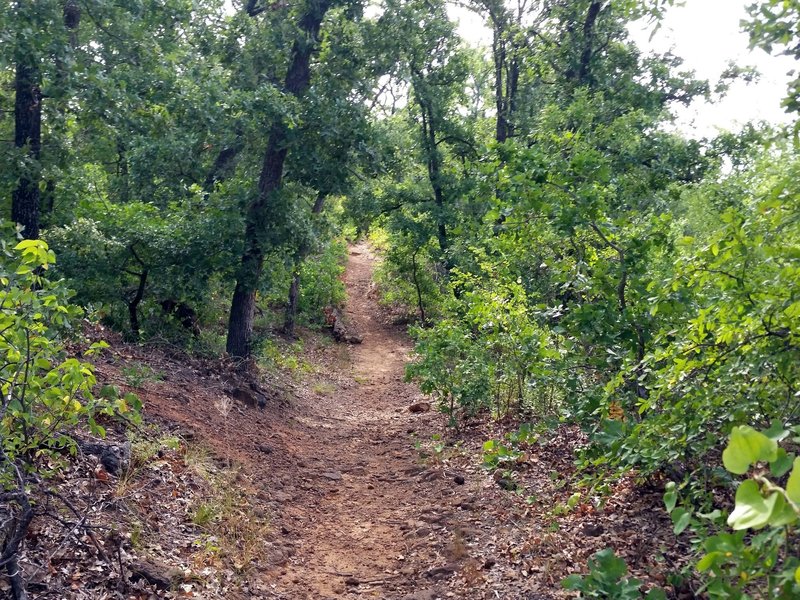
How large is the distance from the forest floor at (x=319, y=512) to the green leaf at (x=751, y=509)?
9.64 feet

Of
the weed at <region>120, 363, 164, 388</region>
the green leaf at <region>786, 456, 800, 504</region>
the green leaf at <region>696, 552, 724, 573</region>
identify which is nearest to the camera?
the green leaf at <region>786, 456, 800, 504</region>

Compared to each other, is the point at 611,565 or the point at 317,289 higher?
the point at 611,565

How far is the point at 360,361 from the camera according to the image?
60.0 feet

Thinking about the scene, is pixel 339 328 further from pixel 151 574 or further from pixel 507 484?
pixel 151 574

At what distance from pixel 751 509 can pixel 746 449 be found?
17 cm

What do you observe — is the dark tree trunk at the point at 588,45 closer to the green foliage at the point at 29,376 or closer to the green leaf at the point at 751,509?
the green foliage at the point at 29,376

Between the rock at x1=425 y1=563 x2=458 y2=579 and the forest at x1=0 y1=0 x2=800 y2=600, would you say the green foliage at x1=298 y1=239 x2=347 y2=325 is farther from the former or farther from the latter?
the rock at x1=425 y1=563 x2=458 y2=579

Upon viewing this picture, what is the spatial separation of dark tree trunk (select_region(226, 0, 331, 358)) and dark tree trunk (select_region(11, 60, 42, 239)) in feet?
10.2

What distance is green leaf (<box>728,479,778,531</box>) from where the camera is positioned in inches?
59.2

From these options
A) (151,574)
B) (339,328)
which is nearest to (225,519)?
(151,574)

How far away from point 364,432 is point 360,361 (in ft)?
23.6

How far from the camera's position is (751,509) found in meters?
1.55

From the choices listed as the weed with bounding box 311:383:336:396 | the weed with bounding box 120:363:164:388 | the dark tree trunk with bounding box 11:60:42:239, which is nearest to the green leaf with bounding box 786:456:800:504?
the weed with bounding box 120:363:164:388

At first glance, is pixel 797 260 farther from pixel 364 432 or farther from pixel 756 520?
pixel 364 432
